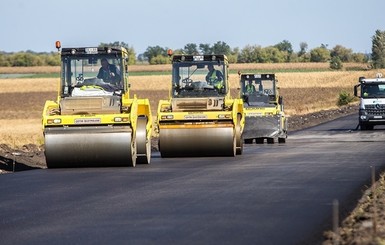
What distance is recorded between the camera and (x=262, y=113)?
35875 mm

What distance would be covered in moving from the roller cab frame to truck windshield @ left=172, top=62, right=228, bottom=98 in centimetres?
710

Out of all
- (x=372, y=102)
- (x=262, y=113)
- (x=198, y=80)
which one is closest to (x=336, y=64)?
(x=372, y=102)

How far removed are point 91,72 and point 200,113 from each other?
3.44 meters

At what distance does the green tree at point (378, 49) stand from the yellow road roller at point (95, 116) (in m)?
130

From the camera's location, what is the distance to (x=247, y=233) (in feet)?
41.1

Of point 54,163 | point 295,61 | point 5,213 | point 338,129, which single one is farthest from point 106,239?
point 295,61

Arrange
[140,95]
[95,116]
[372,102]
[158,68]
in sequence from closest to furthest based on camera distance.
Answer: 1. [95,116]
2. [372,102]
3. [140,95]
4. [158,68]

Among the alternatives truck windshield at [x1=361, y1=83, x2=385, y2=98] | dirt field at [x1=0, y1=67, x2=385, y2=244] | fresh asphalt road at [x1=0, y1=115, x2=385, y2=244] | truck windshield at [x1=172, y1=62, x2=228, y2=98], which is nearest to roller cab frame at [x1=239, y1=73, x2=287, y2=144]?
dirt field at [x1=0, y1=67, x2=385, y2=244]

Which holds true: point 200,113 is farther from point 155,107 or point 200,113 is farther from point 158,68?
point 158,68

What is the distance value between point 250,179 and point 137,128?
5.43 metres

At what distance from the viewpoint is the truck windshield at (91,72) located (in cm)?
2502

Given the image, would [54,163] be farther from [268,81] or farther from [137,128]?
[268,81]

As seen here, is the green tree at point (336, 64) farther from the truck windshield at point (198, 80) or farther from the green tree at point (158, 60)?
the truck windshield at point (198, 80)

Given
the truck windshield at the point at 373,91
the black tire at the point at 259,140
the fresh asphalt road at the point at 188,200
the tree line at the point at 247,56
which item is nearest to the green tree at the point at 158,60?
the tree line at the point at 247,56
